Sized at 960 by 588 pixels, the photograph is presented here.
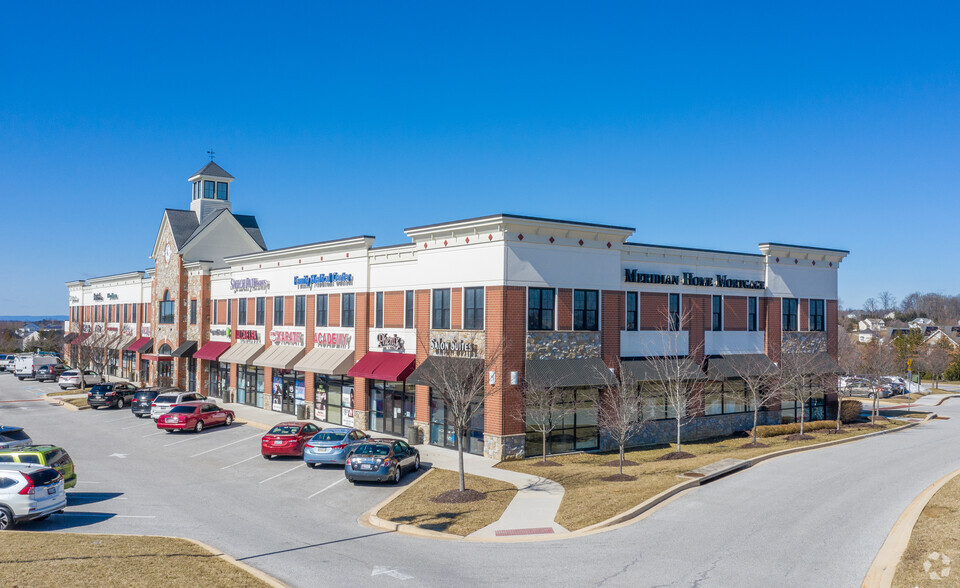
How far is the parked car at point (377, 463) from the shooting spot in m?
24.5

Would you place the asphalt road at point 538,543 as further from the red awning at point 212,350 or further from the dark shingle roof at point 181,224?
the dark shingle roof at point 181,224

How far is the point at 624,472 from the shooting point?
2588 centimetres

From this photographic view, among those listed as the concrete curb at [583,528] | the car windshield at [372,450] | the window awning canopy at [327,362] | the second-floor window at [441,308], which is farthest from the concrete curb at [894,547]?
the window awning canopy at [327,362]

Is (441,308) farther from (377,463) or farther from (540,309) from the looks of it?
(377,463)

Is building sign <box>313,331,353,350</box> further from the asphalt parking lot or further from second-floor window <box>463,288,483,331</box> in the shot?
second-floor window <box>463,288,483,331</box>

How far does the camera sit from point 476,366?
28297 millimetres

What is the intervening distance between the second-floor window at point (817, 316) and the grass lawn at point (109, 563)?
38240 mm

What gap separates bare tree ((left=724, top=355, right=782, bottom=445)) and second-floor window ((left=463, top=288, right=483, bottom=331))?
52.4ft

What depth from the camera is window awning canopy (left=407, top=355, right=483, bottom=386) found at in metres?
26.0

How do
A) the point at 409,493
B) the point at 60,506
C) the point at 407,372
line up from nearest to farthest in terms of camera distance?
1. the point at 60,506
2. the point at 409,493
3. the point at 407,372

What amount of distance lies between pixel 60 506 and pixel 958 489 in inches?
1050

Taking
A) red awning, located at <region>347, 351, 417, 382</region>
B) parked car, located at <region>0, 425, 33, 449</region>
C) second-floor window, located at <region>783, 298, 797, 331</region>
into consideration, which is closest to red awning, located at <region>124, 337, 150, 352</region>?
parked car, located at <region>0, 425, 33, 449</region>

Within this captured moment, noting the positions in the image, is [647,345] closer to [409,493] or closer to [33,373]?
[409,493]

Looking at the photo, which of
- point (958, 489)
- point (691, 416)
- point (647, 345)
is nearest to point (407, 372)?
point (647, 345)
